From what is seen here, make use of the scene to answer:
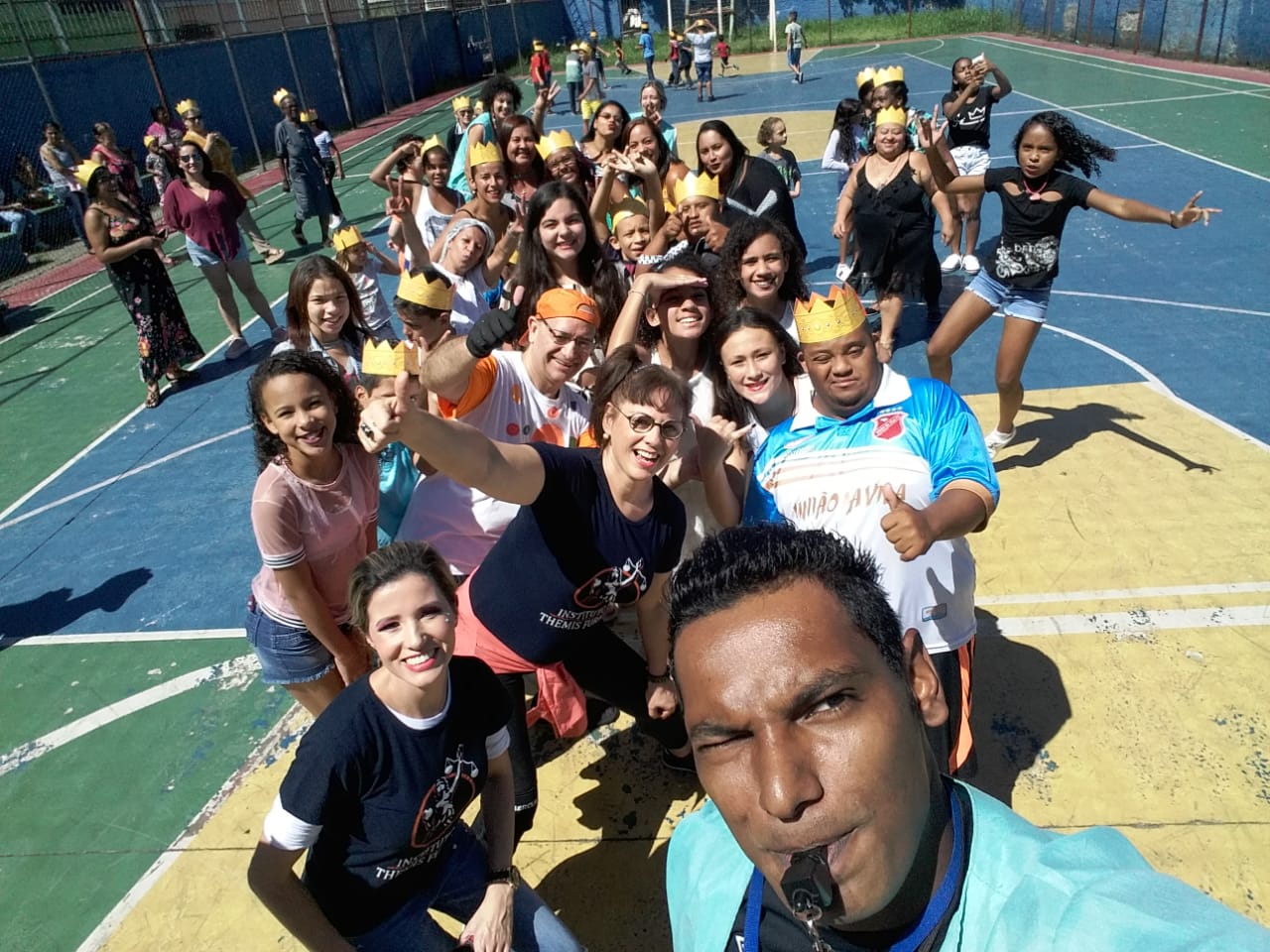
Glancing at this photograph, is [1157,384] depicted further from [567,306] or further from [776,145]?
[567,306]

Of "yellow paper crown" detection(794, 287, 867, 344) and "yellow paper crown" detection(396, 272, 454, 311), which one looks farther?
"yellow paper crown" detection(396, 272, 454, 311)

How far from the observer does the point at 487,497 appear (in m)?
3.49

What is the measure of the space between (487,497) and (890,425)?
1.81 metres

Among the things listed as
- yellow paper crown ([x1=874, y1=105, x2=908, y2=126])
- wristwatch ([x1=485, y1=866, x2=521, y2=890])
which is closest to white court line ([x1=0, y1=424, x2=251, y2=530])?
wristwatch ([x1=485, y1=866, x2=521, y2=890])

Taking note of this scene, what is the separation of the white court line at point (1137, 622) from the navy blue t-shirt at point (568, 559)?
2178mm

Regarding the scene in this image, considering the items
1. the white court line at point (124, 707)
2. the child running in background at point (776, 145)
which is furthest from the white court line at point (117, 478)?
the child running in background at point (776, 145)

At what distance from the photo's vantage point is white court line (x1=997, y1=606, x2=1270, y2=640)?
3789mm

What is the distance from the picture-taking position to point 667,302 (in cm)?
370

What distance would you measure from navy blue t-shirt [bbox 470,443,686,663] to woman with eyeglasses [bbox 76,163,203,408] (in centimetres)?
A: 669

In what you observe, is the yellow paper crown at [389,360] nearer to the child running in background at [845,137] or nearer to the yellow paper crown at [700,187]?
the yellow paper crown at [700,187]

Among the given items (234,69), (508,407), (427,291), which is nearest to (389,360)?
(508,407)

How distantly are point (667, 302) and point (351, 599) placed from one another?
209cm

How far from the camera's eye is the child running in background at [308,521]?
2867 mm

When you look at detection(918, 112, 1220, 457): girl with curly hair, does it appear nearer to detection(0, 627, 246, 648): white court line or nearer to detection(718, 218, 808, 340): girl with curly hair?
detection(718, 218, 808, 340): girl with curly hair
